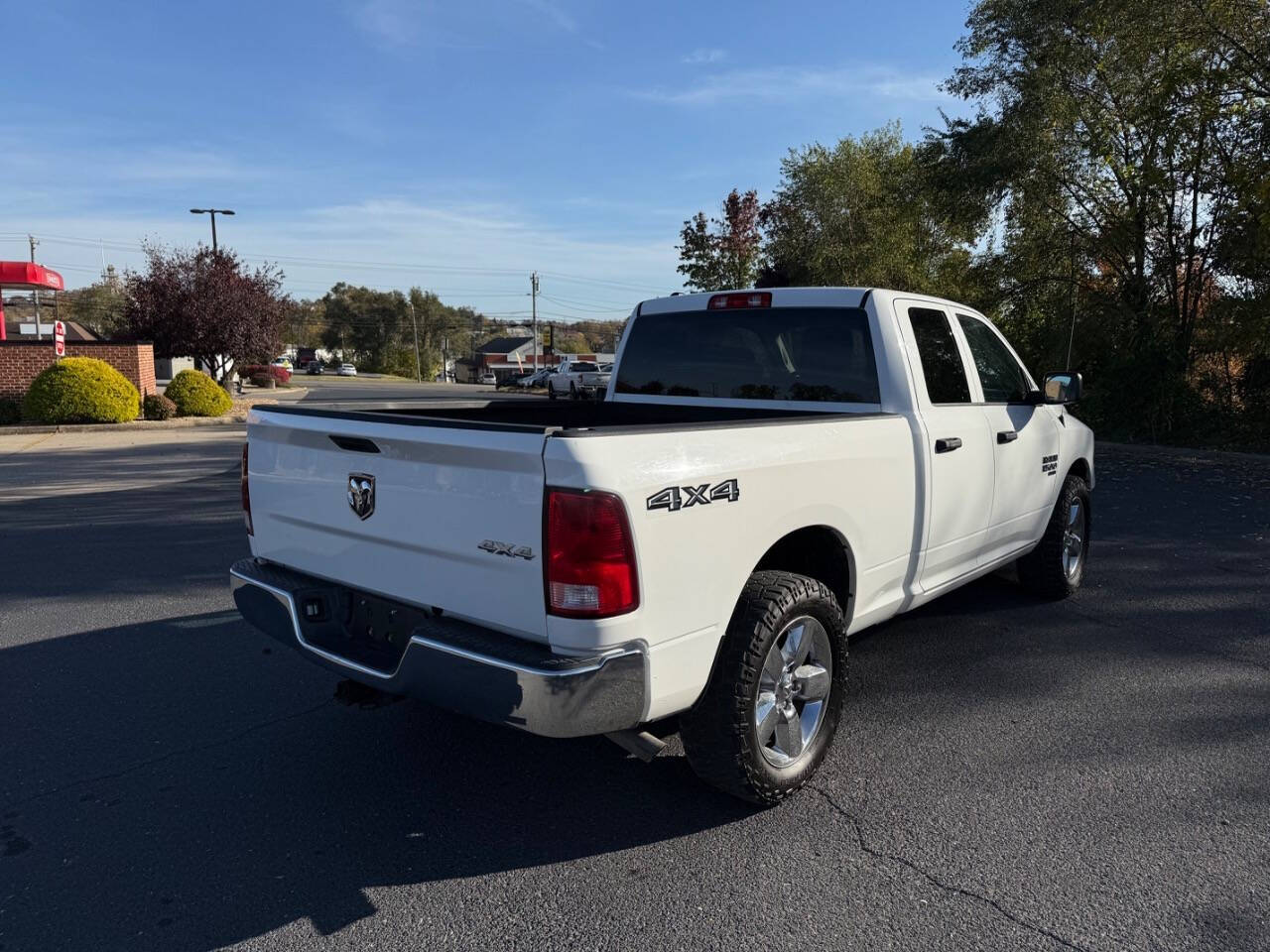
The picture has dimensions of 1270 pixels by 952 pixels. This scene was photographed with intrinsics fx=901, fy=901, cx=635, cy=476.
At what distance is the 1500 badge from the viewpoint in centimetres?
275

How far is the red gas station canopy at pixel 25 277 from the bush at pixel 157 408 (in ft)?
20.0

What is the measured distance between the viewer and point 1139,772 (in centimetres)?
359

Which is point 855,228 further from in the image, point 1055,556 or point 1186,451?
point 1055,556

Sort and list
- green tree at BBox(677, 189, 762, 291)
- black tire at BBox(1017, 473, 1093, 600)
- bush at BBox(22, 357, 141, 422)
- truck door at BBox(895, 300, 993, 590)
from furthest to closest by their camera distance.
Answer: green tree at BBox(677, 189, 762, 291), bush at BBox(22, 357, 141, 422), black tire at BBox(1017, 473, 1093, 600), truck door at BBox(895, 300, 993, 590)

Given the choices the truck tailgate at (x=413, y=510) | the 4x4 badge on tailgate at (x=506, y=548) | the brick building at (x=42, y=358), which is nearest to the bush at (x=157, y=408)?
the brick building at (x=42, y=358)


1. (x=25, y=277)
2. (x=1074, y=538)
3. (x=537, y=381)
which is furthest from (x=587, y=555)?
(x=537, y=381)

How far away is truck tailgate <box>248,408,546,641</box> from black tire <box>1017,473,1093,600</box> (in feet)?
13.7

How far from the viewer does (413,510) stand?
301cm

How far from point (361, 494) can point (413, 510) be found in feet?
0.95

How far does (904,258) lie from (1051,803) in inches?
958

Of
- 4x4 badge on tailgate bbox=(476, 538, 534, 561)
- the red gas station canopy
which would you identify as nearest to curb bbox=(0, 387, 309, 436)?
the red gas station canopy

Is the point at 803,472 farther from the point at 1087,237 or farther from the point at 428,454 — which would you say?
the point at 1087,237

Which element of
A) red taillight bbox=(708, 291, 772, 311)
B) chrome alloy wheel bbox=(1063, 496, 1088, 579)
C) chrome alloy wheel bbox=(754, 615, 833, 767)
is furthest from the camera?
chrome alloy wheel bbox=(1063, 496, 1088, 579)

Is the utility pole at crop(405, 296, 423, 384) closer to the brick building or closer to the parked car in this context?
the parked car
